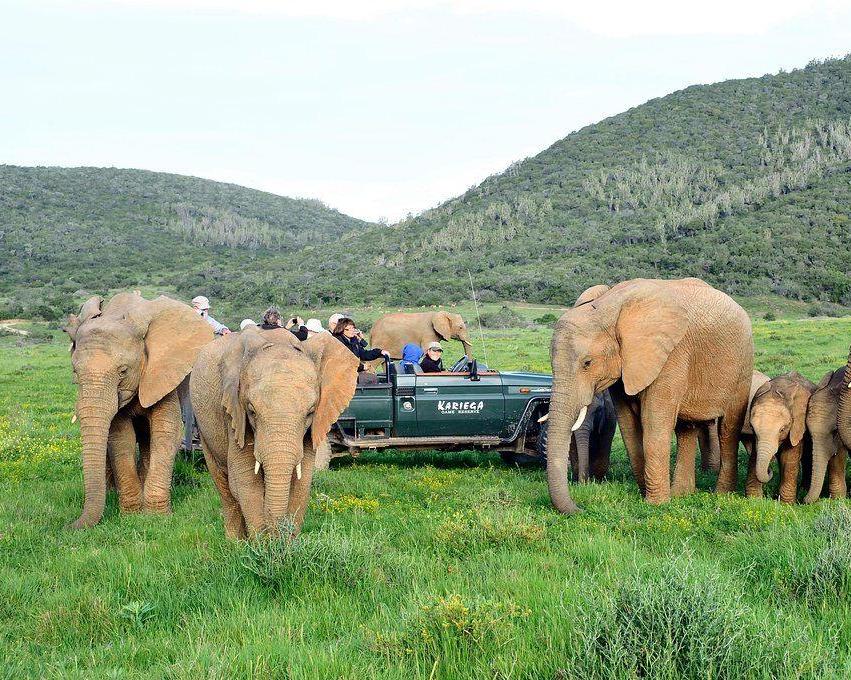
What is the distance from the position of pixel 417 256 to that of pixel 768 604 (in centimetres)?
8079

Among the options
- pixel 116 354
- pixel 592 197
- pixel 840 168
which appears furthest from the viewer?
pixel 592 197

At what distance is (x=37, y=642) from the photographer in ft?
16.8

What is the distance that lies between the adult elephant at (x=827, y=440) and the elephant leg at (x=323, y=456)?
6271 mm

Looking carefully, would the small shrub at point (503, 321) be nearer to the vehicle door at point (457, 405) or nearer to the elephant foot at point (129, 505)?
the vehicle door at point (457, 405)

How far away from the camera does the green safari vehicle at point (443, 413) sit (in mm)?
11477

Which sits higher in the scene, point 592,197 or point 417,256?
point 592,197

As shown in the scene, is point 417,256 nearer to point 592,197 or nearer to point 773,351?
point 592,197

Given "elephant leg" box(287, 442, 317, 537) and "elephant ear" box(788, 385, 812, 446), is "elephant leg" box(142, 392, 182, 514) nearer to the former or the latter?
"elephant leg" box(287, 442, 317, 537)

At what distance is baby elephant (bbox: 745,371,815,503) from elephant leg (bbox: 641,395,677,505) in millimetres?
943

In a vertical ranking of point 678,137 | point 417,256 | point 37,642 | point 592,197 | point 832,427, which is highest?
point 678,137

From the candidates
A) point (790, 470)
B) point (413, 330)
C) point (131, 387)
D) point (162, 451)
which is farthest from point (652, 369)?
point (413, 330)

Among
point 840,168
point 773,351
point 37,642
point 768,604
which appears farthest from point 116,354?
point 840,168

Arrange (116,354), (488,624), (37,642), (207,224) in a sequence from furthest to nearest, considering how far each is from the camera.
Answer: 1. (207,224)
2. (116,354)
3. (37,642)
4. (488,624)

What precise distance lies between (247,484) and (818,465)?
624 centimetres
